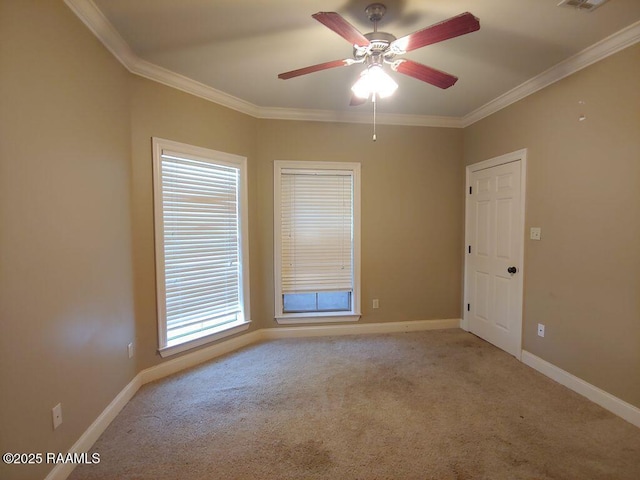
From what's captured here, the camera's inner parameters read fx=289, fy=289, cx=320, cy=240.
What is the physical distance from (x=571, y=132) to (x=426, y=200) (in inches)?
61.5

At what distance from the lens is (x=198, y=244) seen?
290 centimetres

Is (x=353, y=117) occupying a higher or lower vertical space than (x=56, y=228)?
higher

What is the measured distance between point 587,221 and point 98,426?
12.8 ft

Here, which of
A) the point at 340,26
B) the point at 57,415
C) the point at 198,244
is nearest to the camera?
the point at 340,26

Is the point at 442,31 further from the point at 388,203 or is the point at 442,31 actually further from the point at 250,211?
the point at 250,211

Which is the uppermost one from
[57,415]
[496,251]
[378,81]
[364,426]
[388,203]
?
[378,81]

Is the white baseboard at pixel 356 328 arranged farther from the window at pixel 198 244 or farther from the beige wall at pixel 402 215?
the window at pixel 198 244

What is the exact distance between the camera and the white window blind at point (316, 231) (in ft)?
11.6

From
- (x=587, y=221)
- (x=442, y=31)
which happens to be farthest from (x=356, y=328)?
(x=442, y=31)

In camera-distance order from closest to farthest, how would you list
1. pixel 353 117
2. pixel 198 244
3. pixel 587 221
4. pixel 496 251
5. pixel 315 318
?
1. pixel 587 221
2. pixel 198 244
3. pixel 496 251
4. pixel 353 117
5. pixel 315 318

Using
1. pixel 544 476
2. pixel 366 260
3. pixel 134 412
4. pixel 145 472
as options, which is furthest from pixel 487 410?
pixel 134 412

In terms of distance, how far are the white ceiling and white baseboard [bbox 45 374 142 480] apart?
8.44 feet

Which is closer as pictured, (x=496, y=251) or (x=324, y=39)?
(x=324, y=39)

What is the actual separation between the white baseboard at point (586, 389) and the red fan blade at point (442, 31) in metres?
2.72
